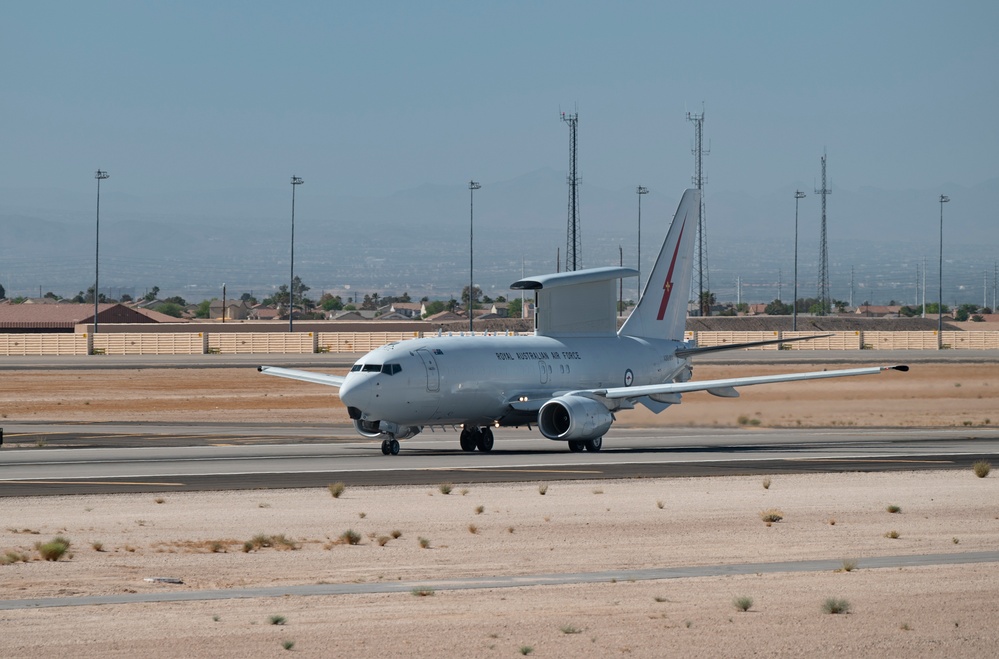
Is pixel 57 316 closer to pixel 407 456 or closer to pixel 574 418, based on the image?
pixel 407 456

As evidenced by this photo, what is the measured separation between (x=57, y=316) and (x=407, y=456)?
140 metres

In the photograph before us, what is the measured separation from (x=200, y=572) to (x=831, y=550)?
10.4 metres

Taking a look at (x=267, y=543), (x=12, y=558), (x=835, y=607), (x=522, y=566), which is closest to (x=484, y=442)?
(x=267, y=543)

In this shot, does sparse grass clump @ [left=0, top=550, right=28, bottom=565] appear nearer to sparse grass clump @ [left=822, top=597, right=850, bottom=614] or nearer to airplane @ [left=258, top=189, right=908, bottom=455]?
sparse grass clump @ [left=822, top=597, right=850, bottom=614]

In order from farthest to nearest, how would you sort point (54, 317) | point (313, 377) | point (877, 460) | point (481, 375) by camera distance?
1. point (54, 317)
2. point (313, 377)
3. point (481, 375)
4. point (877, 460)

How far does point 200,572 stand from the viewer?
21.5m

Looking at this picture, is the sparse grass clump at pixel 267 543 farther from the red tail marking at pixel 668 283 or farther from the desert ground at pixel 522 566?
the red tail marking at pixel 668 283

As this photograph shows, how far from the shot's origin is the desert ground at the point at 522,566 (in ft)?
53.1

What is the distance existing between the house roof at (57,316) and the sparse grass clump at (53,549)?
146 metres

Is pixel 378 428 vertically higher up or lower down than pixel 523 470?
higher up

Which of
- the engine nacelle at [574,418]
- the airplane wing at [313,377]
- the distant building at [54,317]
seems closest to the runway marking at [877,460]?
the engine nacelle at [574,418]

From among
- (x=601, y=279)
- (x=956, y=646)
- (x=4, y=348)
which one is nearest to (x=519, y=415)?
(x=601, y=279)

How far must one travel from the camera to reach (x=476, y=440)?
4675 centimetres

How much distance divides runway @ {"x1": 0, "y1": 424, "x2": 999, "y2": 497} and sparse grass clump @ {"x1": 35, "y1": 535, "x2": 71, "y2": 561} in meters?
9.61
